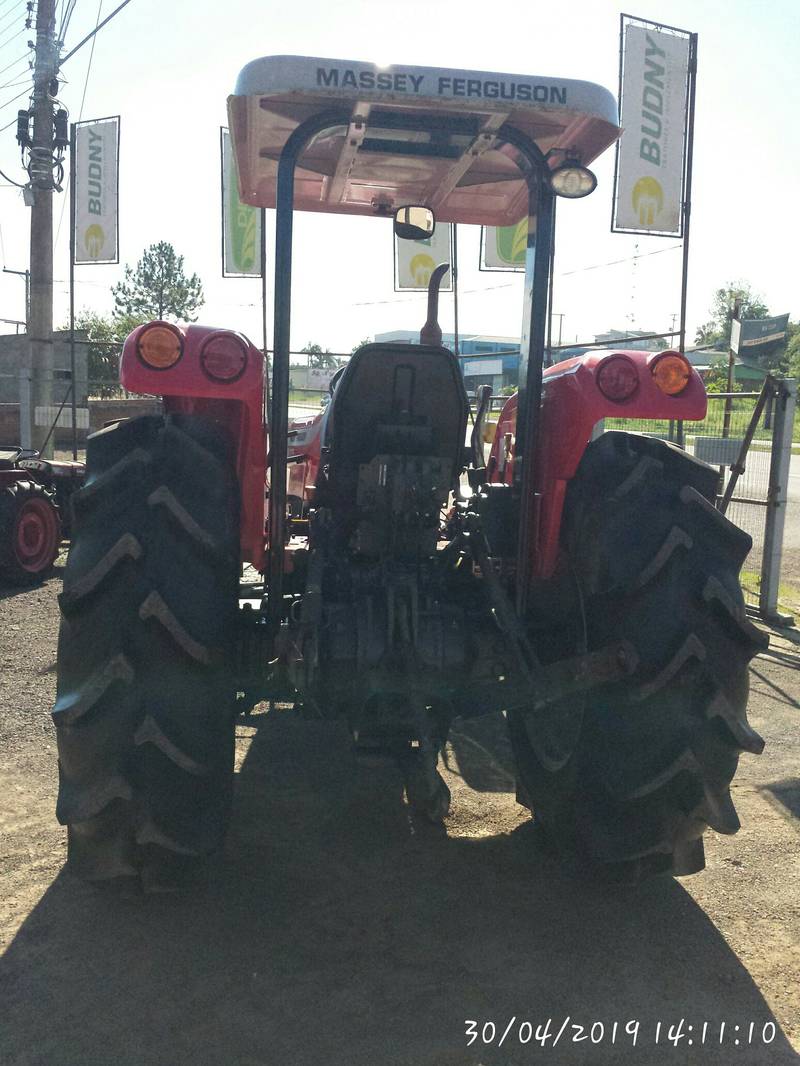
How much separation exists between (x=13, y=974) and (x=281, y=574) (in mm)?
1421

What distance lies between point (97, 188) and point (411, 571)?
39.6 ft

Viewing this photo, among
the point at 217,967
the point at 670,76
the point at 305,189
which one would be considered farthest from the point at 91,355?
the point at 217,967

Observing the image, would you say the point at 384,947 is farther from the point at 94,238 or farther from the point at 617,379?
the point at 94,238

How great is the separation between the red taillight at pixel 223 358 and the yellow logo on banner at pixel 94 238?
1162 cm

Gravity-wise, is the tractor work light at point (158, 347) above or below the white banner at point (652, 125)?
below

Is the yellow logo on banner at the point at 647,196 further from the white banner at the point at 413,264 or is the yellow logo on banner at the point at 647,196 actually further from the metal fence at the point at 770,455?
the white banner at the point at 413,264

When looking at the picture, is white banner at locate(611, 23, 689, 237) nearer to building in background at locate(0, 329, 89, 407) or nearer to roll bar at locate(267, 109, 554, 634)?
roll bar at locate(267, 109, 554, 634)

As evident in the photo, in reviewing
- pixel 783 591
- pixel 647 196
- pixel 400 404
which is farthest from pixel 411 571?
pixel 783 591

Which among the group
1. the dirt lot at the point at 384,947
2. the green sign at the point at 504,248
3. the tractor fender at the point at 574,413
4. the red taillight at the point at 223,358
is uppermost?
the green sign at the point at 504,248

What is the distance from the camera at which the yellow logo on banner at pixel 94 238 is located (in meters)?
13.4

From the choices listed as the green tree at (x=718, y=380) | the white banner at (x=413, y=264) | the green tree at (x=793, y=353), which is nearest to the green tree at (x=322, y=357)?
the white banner at (x=413, y=264)

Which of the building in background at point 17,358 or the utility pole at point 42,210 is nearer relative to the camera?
the utility pole at point 42,210

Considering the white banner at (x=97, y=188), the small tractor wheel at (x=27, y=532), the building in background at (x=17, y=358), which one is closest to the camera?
the small tractor wheel at (x=27, y=532)

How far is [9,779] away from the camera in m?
4.02
